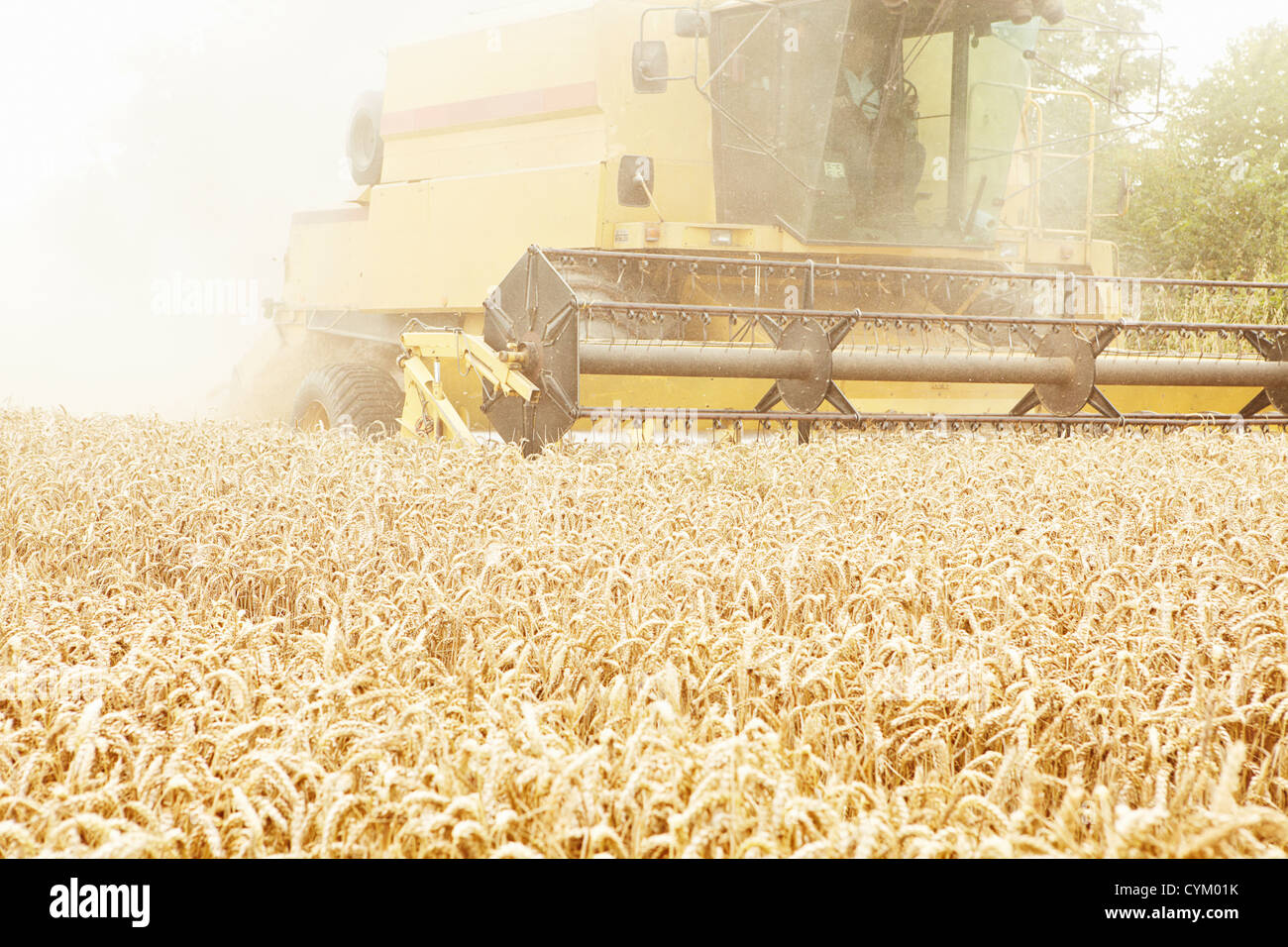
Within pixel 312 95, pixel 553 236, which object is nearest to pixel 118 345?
pixel 312 95

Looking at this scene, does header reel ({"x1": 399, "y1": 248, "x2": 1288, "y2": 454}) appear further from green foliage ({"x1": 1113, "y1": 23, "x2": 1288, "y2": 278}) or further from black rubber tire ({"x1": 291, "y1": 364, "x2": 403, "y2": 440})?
green foliage ({"x1": 1113, "y1": 23, "x2": 1288, "y2": 278})

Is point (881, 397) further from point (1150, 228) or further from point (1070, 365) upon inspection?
point (1150, 228)

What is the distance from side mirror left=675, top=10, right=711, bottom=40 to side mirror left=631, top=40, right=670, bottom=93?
240 mm

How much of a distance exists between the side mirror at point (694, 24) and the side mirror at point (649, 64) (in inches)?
9.4

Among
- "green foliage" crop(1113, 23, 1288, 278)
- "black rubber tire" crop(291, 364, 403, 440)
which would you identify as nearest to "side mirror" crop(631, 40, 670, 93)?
"black rubber tire" crop(291, 364, 403, 440)

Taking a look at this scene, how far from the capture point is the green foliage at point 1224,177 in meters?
16.8

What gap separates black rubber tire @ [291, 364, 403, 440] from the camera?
317 inches

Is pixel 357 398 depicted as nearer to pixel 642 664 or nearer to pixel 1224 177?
pixel 642 664

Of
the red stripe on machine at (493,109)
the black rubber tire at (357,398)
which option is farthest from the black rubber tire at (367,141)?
the black rubber tire at (357,398)

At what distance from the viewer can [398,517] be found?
4.05 m

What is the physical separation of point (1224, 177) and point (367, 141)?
1242 centimetres

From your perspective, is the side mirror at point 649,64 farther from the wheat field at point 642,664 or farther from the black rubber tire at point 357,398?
the wheat field at point 642,664

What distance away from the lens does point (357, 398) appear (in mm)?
8125

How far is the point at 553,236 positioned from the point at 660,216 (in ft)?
2.26
